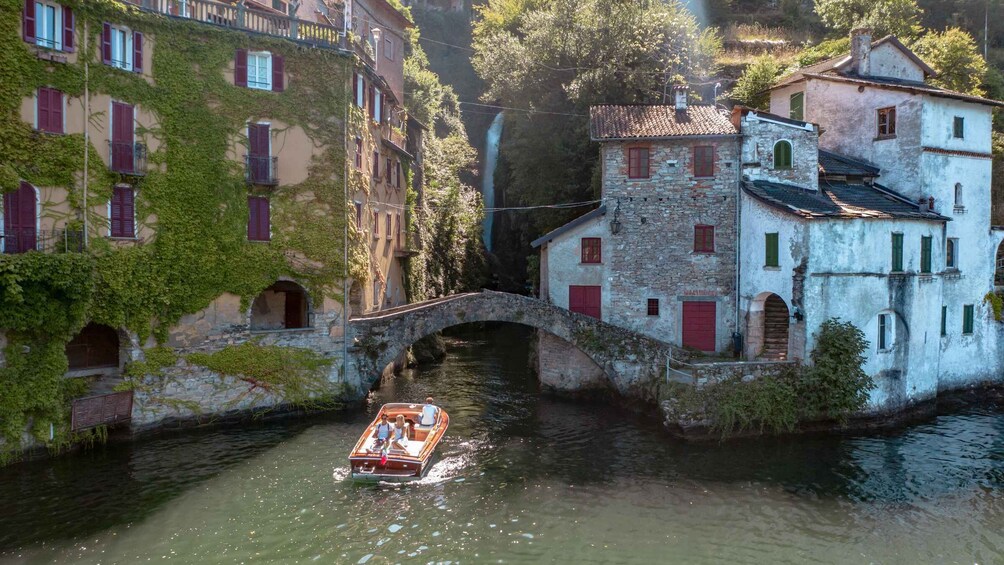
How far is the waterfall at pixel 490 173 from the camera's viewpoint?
5647cm

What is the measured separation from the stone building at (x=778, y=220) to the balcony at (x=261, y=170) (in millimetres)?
11141

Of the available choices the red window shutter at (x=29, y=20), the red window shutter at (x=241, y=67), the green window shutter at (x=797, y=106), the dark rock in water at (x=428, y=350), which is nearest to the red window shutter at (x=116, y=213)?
the red window shutter at (x=29, y=20)

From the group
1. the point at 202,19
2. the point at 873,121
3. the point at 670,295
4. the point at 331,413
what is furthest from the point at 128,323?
the point at 873,121

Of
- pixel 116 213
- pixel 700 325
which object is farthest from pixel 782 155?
pixel 116 213

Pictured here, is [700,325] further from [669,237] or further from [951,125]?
[951,125]

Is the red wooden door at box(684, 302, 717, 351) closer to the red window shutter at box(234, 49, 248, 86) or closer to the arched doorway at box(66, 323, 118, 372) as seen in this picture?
the red window shutter at box(234, 49, 248, 86)

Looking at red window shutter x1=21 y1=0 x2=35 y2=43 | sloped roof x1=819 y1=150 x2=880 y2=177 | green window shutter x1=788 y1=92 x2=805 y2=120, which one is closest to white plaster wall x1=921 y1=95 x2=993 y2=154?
sloped roof x1=819 y1=150 x2=880 y2=177

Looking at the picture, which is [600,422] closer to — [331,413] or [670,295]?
[670,295]

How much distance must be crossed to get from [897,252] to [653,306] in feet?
29.7

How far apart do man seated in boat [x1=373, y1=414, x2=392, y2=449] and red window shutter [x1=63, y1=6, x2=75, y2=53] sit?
14.6 meters

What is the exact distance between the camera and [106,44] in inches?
872

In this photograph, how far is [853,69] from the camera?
32.5 metres

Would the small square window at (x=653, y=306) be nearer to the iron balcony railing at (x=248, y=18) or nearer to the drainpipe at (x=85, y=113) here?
the iron balcony railing at (x=248, y=18)

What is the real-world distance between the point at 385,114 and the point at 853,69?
21665 mm
